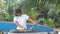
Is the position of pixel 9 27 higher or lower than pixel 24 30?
higher

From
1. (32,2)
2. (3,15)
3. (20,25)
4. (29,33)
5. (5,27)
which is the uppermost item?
(3,15)

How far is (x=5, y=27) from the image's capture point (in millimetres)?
5199

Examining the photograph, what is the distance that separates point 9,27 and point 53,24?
22.0ft

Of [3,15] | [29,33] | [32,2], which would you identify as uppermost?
[3,15]

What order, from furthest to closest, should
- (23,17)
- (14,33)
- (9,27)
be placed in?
(9,27) < (23,17) < (14,33)

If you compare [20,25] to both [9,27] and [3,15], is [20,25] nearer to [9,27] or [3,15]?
[9,27]

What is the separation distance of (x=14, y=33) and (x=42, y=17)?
8.73 meters

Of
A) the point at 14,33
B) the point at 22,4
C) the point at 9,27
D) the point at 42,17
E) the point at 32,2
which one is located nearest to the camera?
the point at 14,33

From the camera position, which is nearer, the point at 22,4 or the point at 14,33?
the point at 14,33

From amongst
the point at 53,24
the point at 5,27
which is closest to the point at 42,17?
the point at 53,24

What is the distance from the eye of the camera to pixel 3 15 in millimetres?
11172

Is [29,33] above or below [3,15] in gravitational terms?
below

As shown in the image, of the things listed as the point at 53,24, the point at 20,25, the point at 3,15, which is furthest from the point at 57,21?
the point at 20,25

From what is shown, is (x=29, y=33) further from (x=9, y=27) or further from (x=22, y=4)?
(x=22, y=4)
